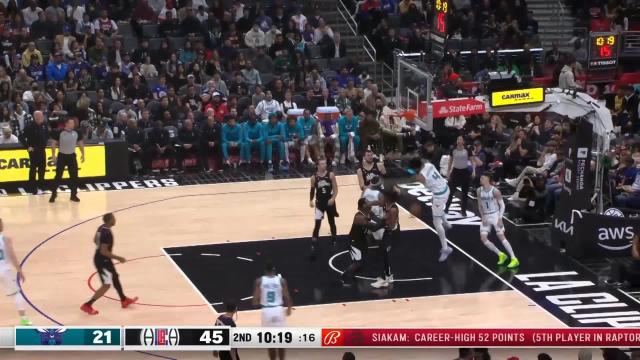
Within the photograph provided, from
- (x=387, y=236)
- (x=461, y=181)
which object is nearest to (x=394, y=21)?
(x=461, y=181)

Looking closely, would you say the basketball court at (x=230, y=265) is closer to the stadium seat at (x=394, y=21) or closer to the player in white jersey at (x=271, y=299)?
the player in white jersey at (x=271, y=299)

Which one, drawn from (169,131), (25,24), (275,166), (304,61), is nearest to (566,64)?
(304,61)

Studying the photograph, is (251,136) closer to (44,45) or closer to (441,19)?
(441,19)

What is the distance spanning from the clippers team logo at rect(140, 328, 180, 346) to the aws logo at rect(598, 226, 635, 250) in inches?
375

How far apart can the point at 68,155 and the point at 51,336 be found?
1021cm

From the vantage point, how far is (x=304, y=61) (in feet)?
117

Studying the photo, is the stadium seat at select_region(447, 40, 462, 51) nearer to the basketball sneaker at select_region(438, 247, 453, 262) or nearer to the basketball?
the basketball

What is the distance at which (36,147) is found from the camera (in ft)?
94.1

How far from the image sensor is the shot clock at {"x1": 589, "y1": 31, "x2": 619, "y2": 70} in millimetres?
29109

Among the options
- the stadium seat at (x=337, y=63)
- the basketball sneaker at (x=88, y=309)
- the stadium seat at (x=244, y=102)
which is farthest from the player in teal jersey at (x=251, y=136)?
the basketball sneaker at (x=88, y=309)

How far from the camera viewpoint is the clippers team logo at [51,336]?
59.8 feet

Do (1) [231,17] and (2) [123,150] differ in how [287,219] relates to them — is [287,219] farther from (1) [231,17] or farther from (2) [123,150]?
(1) [231,17]

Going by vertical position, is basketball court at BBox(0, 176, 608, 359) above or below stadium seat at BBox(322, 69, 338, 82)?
below

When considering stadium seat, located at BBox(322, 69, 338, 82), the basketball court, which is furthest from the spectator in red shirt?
stadium seat, located at BBox(322, 69, 338, 82)
